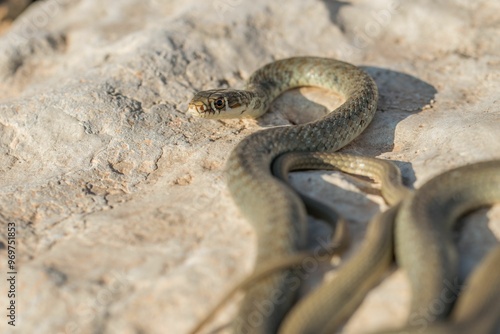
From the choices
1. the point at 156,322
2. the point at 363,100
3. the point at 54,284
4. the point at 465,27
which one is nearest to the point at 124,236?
the point at 54,284

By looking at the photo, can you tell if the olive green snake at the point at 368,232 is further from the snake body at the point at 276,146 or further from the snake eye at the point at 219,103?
the snake eye at the point at 219,103

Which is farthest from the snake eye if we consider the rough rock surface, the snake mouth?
the rough rock surface

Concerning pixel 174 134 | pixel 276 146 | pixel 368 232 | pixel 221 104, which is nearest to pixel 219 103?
pixel 221 104

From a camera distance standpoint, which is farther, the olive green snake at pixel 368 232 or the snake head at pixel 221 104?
the snake head at pixel 221 104

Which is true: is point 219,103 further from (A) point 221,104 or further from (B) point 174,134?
(B) point 174,134

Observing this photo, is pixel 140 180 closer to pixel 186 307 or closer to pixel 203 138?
pixel 203 138

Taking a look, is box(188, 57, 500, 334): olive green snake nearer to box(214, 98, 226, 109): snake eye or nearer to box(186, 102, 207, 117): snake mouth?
box(186, 102, 207, 117): snake mouth

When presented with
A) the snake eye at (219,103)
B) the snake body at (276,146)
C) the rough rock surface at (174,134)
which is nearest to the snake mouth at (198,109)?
the snake body at (276,146)
